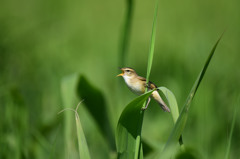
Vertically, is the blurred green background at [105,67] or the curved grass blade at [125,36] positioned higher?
the curved grass blade at [125,36]

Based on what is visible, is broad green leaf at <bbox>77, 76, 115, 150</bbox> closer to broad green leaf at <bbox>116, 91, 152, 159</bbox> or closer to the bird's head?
the bird's head

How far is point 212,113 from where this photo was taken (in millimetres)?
Answer: 3543

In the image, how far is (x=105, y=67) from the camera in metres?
5.85

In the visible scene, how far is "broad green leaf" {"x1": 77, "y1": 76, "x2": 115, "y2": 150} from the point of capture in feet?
8.13

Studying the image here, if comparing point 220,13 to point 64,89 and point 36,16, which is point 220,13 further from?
point 64,89

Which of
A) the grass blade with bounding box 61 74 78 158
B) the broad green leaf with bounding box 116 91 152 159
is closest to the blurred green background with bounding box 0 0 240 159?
the grass blade with bounding box 61 74 78 158

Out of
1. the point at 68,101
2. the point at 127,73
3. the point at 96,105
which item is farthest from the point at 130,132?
the point at 127,73

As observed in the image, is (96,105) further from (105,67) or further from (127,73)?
(105,67)

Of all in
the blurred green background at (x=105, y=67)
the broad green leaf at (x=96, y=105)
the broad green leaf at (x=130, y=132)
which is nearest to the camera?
the broad green leaf at (x=130, y=132)

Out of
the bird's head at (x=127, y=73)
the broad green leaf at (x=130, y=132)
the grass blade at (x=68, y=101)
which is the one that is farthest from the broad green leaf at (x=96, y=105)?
the broad green leaf at (x=130, y=132)

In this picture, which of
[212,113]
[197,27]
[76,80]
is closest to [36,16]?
[197,27]

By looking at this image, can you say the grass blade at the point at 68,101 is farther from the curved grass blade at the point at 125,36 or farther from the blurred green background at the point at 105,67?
the curved grass blade at the point at 125,36

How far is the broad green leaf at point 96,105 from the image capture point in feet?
8.13

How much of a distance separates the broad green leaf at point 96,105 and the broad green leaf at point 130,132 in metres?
0.65
